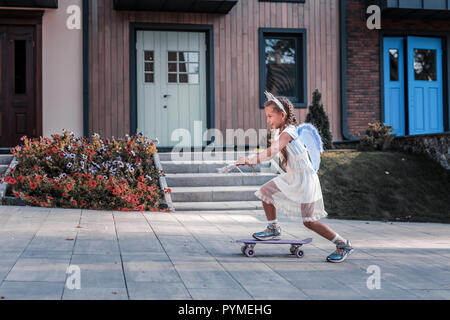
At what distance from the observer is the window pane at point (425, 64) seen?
14.1 meters

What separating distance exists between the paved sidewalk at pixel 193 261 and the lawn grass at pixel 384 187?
1.41 metres

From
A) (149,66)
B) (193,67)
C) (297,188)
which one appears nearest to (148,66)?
(149,66)

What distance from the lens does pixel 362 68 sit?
13.5 meters

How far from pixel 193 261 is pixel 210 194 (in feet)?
14.0

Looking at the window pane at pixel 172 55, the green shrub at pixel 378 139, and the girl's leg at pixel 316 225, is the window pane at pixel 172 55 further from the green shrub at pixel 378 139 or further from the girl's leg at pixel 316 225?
the girl's leg at pixel 316 225

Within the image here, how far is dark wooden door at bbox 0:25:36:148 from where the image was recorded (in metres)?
11.7

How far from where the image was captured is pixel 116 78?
1215cm

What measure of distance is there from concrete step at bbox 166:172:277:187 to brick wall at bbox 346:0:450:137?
4.80 m

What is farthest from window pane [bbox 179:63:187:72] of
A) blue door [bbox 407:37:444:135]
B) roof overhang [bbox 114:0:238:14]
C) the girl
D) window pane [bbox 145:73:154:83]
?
the girl

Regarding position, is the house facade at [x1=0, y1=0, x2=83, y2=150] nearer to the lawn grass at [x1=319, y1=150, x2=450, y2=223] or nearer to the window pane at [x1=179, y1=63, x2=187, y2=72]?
the window pane at [x1=179, y1=63, x2=187, y2=72]

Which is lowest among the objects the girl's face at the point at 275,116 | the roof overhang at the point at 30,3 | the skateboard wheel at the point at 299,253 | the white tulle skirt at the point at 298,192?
the skateboard wheel at the point at 299,253

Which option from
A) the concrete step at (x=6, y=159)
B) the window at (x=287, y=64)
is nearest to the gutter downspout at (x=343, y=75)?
the window at (x=287, y=64)

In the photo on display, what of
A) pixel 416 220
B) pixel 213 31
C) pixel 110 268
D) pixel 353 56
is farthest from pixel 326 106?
pixel 110 268

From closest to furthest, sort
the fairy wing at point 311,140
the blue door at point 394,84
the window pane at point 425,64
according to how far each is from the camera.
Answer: the fairy wing at point 311,140
the blue door at point 394,84
the window pane at point 425,64
